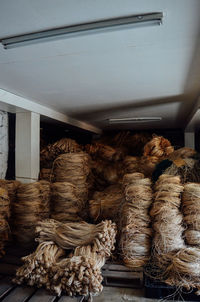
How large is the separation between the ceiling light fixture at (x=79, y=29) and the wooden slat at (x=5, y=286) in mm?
2022

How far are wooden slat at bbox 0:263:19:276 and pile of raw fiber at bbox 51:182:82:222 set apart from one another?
1097mm

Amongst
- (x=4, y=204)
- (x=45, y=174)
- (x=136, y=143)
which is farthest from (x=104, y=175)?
(x=4, y=204)

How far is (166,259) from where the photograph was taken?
2.44m

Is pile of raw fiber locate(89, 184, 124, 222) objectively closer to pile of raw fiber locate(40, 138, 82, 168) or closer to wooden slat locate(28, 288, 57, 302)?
pile of raw fiber locate(40, 138, 82, 168)

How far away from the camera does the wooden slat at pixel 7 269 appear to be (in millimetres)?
2534

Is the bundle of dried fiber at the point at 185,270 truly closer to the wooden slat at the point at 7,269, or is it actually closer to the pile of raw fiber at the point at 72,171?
the wooden slat at the point at 7,269

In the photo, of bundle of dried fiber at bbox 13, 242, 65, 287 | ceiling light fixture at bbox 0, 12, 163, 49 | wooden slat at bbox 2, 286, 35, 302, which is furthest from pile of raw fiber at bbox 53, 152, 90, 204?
ceiling light fixture at bbox 0, 12, 163, 49

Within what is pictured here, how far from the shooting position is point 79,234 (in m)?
2.61

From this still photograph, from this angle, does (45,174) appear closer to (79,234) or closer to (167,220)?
(79,234)

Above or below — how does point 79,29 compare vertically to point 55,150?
above

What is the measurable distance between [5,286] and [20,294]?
0.23m

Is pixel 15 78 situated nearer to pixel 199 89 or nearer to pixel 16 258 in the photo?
pixel 16 258

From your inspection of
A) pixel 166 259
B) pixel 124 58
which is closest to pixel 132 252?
pixel 166 259

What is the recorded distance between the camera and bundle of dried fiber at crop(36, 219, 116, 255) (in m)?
2.45
